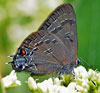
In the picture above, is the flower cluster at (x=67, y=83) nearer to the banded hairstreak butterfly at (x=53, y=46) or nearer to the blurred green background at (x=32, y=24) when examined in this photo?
the banded hairstreak butterfly at (x=53, y=46)

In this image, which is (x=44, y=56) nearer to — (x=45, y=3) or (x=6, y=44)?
(x=6, y=44)

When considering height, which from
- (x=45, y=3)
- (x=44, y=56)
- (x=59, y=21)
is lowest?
(x=44, y=56)

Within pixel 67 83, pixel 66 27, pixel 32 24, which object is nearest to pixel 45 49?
pixel 66 27

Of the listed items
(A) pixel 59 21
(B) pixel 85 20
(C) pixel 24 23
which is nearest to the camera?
(A) pixel 59 21

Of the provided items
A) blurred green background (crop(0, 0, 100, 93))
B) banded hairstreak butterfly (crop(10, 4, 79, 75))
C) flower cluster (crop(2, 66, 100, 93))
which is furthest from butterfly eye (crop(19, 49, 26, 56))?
blurred green background (crop(0, 0, 100, 93))

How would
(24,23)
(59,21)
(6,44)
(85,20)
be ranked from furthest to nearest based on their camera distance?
1. (24,23)
2. (6,44)
3. (85,20)
4. (59,21)

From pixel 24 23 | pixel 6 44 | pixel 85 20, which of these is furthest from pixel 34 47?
pixel 24 23

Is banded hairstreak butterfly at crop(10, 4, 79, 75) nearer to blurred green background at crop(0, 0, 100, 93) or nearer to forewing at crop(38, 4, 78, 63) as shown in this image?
forewing at crop(38, 4, 78, 63)
